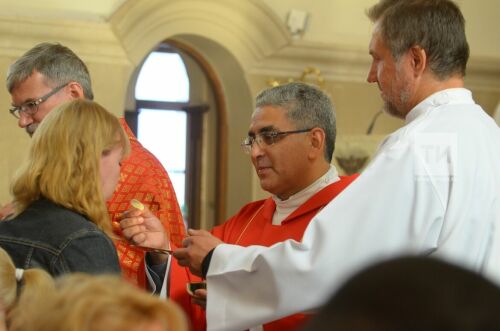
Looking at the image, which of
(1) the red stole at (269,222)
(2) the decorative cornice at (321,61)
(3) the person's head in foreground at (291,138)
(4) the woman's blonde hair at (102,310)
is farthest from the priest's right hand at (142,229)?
(2) the decorative cornice at (321,61)

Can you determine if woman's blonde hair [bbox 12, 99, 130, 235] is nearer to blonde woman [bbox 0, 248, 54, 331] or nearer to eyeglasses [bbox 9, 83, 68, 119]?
blonde woman [bbox 0, 248, 54, 331]

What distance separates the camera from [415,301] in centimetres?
80

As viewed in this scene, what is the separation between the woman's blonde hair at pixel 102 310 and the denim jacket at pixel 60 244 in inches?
41.9

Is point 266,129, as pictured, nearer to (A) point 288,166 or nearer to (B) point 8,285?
(A) point 288,166

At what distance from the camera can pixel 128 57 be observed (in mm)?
7883

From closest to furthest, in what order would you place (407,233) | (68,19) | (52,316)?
(52,316), (407,233), (68,19)

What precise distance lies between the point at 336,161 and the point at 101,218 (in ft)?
20.2

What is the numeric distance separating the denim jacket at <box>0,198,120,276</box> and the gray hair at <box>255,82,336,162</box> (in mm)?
1526

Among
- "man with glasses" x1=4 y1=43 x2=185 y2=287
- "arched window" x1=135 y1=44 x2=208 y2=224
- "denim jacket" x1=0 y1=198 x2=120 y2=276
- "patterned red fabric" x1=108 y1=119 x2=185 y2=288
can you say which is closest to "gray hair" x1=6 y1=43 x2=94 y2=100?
"man with glasses" x1=4 y1=43 x2=185 y2=287

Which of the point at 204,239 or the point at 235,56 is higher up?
the point at 235,56

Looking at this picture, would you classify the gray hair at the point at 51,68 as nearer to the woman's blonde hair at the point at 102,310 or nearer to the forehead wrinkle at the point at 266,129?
the forehead wrinkle at the point at 266,129

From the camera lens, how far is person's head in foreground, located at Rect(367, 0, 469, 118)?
3.00 metres

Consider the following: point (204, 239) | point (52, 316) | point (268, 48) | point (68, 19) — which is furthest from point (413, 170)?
point (268, 48)

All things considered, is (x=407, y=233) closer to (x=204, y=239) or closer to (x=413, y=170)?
(x=413, y=170)
